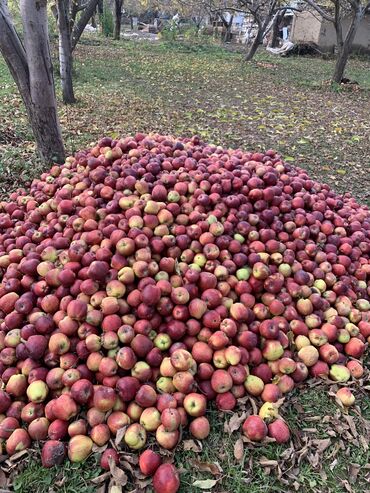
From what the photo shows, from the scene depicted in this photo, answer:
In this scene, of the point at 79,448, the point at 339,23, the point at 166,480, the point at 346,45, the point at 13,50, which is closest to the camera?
the point at 166,480

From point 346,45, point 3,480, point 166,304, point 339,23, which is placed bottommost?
point 3,480

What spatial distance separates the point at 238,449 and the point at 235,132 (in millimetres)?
6784

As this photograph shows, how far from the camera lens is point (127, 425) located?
85.7 inches

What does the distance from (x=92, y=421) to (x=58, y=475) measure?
0.97 ft

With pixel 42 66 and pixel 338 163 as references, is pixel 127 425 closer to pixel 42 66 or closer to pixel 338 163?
pixel 42 66

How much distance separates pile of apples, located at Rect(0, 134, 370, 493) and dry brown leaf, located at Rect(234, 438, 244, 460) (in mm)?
78

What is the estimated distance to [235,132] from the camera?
7992 millimetres

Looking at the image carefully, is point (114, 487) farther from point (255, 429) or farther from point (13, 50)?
point (13, 50)

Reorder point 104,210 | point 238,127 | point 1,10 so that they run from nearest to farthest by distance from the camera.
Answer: point 104,210
point 1,10
point 238,127

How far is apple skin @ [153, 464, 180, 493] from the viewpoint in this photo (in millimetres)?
1954

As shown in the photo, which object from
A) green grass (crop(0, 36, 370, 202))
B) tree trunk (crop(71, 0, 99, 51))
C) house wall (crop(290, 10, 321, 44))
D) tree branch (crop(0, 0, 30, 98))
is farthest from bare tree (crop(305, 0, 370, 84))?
tree branch (crop(0, 0, 30, 98))

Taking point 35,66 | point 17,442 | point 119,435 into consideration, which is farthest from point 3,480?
point 35,66

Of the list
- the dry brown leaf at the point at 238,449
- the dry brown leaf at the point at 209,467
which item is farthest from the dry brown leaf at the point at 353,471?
the dry brown leaf at the point at 209,467

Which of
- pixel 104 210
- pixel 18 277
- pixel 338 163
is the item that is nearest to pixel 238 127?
pixel 338 163
